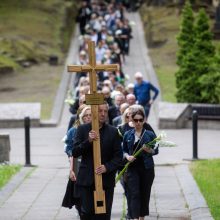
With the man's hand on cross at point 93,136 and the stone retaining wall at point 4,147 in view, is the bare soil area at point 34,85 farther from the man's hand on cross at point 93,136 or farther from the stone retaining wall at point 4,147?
the man's hand on cross at point 93,136

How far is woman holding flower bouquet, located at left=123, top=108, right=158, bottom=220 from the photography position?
12.7 meters

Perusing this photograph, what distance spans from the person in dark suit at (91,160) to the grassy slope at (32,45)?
57.6ft

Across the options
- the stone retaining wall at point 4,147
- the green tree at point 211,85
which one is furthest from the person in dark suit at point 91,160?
the green tree at point 211,85

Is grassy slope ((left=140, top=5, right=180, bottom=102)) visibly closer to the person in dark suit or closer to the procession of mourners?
the procession of mourners

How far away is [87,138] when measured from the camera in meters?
11.2

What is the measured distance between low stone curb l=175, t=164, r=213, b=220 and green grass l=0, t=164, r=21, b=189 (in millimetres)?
2969

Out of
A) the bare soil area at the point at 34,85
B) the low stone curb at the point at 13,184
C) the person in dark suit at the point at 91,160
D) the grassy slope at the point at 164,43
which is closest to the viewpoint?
the person in dark suit at the point at 91,160

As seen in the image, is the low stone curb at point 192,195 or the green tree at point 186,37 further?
the green tree at point 186,37

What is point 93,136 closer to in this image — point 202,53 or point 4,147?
point 4,147

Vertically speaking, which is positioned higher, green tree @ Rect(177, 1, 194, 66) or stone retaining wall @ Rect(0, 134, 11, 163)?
green tree @ Rect(177, 1, 194, 66)

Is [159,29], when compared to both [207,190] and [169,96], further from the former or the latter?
[207,190]

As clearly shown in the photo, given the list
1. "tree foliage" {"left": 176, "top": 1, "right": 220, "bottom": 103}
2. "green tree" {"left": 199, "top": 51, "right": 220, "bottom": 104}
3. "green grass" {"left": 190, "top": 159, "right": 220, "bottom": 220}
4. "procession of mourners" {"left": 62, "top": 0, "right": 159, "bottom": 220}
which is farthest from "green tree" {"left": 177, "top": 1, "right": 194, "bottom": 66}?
"procession of mourners" {"left": 62, "top": 0, "right": 159, "bottom": 220}

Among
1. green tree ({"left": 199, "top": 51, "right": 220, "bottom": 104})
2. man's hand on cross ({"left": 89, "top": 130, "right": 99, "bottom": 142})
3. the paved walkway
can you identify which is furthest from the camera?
green tree ({"left": 199, "top": 51, "right": 220, "bottom": 104})

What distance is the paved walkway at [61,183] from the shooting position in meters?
14.2
